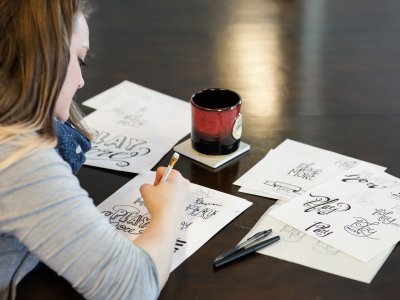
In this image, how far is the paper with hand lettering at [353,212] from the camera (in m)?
0.99

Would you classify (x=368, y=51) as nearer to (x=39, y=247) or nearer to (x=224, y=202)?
(x=224, y=202)

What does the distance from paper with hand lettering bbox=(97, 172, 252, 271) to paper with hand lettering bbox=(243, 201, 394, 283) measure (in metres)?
0.07

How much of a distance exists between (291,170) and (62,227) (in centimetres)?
52

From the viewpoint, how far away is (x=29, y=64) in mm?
835

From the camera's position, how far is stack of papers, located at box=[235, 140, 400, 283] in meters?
0.97

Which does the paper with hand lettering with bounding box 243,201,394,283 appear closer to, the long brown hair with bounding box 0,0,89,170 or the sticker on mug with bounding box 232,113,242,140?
the sticker on mug with bounding box 232,113,242,140

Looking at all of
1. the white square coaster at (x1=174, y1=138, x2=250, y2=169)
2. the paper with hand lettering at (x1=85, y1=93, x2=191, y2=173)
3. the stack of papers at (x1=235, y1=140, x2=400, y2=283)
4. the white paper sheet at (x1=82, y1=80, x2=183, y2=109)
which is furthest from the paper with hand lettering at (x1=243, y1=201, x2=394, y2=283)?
the white paper sheet at (x1=82, y1=80, x2=183, y2=109)

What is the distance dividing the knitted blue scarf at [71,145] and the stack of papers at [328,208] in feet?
0.96

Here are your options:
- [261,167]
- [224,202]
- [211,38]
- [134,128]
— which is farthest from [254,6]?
[224,202]

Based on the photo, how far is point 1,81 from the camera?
0.84 meters

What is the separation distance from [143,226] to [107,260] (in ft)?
0.73

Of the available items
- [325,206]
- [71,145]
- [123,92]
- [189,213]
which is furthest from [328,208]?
[123,92]

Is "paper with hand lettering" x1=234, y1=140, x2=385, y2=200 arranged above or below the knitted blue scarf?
below

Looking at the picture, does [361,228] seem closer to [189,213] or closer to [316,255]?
[316,255]
